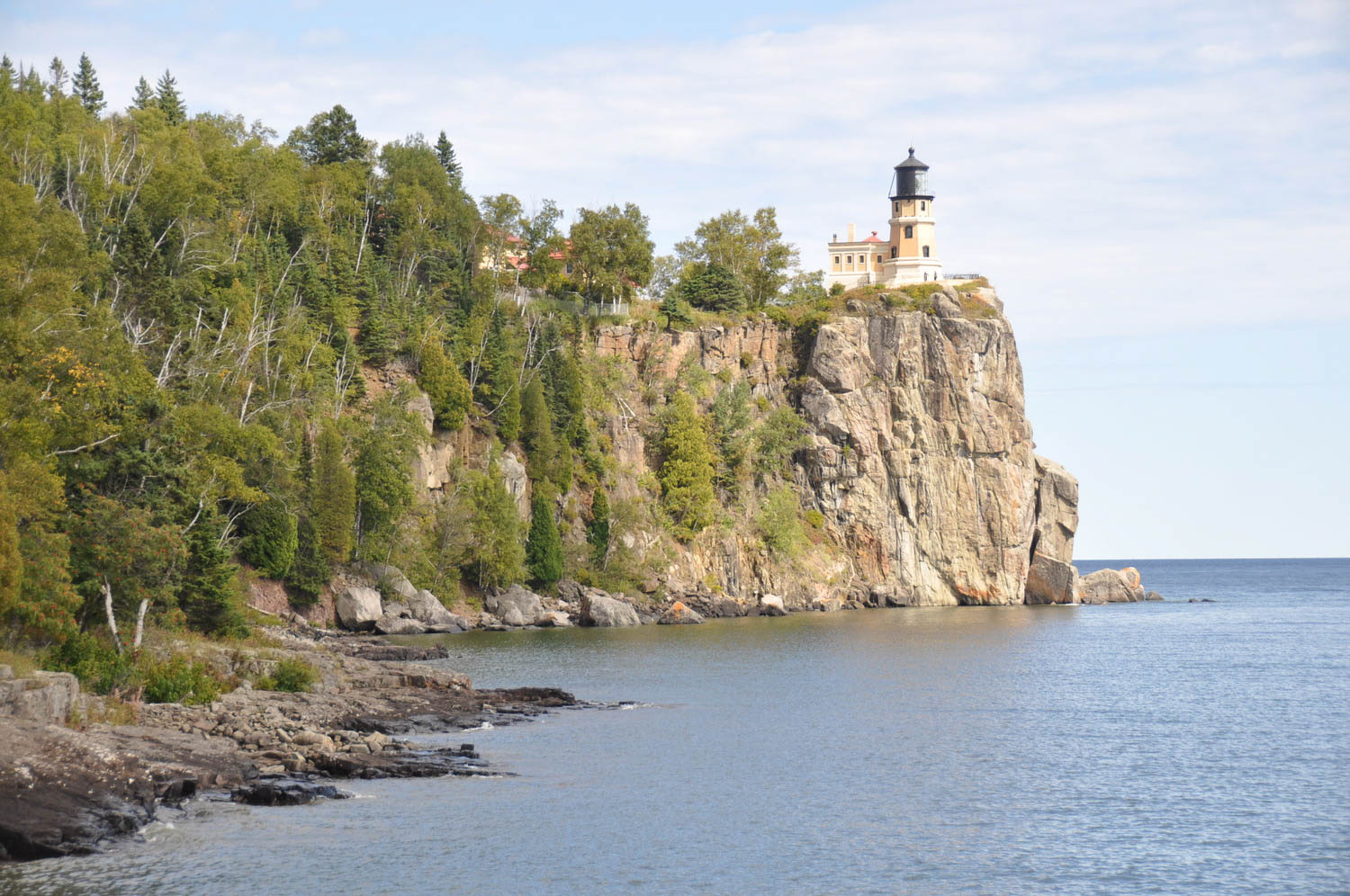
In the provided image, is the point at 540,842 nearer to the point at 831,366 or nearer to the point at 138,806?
the point at 138,806

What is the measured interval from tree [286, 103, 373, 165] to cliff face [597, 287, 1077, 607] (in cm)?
2896

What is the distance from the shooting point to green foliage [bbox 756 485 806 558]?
115062 mm

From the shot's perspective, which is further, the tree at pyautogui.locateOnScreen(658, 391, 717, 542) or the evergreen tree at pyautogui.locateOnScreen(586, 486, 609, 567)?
the tree at pyautogui.locateOnScreen(658, 391, 717, 542)

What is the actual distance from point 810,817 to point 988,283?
110 m

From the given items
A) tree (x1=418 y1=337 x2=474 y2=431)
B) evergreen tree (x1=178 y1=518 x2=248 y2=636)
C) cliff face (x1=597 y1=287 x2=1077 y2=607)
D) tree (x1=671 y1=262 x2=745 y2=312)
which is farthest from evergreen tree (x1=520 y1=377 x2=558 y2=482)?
evergreen tree (x1=178 y1=518 x2=248 y2=636)

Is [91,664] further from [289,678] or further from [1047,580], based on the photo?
[1047,580]

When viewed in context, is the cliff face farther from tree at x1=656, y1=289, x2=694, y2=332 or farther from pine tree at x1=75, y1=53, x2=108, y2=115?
pine tree at x1=75, y1=53, x2=108, y2=115

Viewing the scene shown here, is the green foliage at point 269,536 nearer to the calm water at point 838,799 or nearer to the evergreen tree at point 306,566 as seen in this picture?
the evergreen tree at point 306,566

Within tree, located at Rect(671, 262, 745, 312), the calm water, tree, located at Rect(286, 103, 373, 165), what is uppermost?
tree, located at Rect(286, 103, 373, 165)

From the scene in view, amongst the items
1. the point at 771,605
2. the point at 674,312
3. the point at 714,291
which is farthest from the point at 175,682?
the point at 714,291

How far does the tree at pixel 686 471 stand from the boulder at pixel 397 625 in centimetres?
3428

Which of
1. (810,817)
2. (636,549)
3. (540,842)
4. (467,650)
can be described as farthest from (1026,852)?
(636,549)

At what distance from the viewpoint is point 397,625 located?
78.3 metres

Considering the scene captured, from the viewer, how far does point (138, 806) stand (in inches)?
1198
